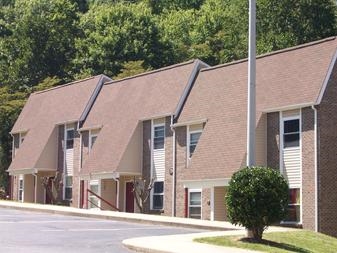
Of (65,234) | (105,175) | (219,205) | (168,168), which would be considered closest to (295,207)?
(219,205)

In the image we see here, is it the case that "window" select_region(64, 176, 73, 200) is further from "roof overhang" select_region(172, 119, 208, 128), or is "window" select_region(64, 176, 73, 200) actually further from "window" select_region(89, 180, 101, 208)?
"roof overhang" select_region(172, 119, 208, 128)

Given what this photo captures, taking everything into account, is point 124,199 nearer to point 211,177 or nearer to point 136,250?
point 211,177

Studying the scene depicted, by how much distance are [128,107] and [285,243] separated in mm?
21598

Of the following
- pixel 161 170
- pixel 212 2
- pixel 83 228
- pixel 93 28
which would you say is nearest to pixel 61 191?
pixel 161 170

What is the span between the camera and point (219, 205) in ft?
111

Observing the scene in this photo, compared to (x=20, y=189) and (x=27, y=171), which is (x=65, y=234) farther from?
(x=20, y=189)

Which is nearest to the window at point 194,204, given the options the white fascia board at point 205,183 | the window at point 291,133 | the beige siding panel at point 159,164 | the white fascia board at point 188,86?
the white fascia board at point 205,183

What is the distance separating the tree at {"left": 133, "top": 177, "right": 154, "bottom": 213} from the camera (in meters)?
38.2

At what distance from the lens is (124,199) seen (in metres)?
40.9

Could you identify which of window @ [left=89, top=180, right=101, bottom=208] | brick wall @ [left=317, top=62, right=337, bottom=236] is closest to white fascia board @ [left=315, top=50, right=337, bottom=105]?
brick wall @ [left=317, top=62, right=337, bottom=236]

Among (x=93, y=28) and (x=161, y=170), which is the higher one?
(x=93, y=28)

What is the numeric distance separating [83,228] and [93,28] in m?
54.8

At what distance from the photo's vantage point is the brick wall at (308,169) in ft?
96.0

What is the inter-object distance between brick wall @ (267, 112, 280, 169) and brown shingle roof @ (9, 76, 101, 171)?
56.2 feet
